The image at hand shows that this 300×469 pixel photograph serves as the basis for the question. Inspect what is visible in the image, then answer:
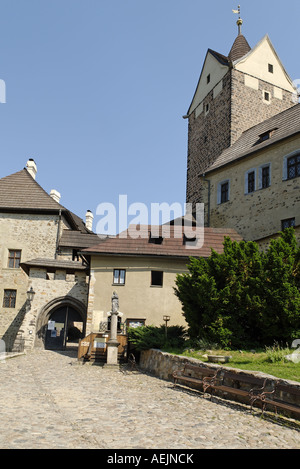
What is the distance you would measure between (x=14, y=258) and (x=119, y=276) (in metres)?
9.65

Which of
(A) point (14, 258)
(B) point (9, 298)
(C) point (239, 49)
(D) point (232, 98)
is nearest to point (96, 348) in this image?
(B) point (9, 298)

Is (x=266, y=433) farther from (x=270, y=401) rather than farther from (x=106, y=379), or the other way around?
(x=106, y=379)

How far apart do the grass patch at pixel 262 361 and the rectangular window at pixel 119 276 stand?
7.46 meters

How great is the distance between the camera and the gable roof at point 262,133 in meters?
21.7

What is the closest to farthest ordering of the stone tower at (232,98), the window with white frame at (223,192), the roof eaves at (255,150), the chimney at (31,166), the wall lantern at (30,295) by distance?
the roof eaves at (255,150) < the wall lantern at (30,295) < the window with white frame at (223,192) < the stone tower at (232,98) < the chimney at (31,166)

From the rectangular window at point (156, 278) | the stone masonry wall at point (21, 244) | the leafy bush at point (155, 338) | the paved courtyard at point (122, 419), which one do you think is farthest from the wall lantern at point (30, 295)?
the paved courtyard at point (122, 419)

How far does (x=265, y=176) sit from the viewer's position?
22359 mm

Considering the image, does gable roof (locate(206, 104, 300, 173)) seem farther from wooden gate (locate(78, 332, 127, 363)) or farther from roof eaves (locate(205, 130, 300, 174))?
wooden gate (locate(78, 332, 127, 363))

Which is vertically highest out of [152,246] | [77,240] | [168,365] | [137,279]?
[77,240]

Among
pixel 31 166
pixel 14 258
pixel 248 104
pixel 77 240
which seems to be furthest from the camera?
pixel 31 166

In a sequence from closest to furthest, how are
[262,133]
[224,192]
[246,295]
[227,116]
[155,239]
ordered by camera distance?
[246,295] → [155,239] → [262,133] → [224,192] → [227,116]

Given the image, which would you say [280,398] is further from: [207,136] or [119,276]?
[207,136]

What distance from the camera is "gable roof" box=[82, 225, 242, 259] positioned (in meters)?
20.4

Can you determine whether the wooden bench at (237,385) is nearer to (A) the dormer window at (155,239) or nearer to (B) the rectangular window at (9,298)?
(A) the dormer window at (155,239)
